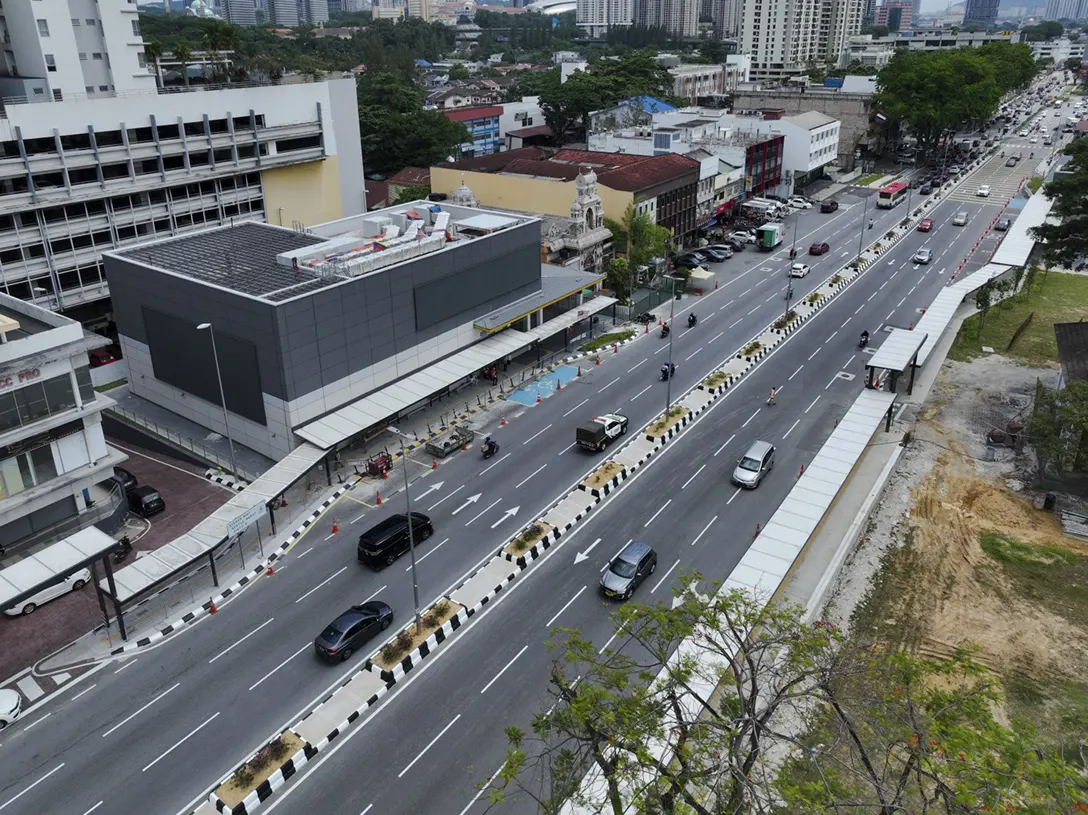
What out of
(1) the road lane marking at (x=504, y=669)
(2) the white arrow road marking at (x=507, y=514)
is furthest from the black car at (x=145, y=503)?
(1) the road lane marking at (x=504, y=669)

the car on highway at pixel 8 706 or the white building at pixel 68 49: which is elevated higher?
the white building at pixel 68 49

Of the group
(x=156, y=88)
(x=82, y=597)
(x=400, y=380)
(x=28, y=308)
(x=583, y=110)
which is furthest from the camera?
(x=583, y=110)

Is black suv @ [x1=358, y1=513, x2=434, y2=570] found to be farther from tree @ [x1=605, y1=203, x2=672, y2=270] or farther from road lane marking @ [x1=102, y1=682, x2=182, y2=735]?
tree @ [x1=605, y1=203, x2=672, y2=270]

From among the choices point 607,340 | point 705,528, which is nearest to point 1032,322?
point 607,340

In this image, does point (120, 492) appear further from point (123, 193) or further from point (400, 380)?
point (123, 193)

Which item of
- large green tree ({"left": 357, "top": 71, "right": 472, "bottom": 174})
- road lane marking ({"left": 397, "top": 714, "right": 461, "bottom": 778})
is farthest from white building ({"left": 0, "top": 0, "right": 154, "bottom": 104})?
road lane marking ({"left": 397, "top": 714, "right": 461, "bottom": 778})

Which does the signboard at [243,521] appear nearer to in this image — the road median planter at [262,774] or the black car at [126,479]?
the black car at [126,479]

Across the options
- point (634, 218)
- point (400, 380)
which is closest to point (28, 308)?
point (400, 380)
